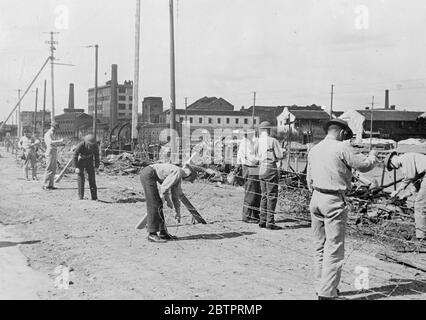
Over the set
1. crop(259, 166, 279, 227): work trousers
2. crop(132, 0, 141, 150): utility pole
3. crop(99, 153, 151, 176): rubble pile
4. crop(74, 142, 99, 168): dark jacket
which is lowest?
→ crop(99, 153, 151, 176): rubble pile

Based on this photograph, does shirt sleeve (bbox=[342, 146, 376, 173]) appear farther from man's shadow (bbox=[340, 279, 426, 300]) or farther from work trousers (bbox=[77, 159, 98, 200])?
work trousers (bbox=[77, 159, 98, 200])

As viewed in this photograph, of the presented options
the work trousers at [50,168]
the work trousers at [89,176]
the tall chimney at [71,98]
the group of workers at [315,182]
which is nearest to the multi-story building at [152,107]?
the tall chimney at [71,98]

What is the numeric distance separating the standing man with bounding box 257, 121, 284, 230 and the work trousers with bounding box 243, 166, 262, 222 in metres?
0.40

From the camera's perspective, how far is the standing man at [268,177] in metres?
9.74

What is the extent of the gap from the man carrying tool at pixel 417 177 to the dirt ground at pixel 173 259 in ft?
2.94

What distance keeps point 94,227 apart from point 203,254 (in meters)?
2.90

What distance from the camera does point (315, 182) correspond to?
18.9ft

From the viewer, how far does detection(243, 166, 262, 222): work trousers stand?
10305 millimetres

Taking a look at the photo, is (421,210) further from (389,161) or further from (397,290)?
(397,290)

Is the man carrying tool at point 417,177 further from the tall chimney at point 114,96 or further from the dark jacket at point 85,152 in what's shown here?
the tall chimney at point 114,96

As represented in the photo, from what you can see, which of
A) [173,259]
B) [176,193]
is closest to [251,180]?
[176,193]

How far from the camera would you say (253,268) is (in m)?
6.93

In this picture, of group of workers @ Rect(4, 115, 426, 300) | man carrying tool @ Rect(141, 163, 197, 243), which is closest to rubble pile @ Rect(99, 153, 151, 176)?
group of workers @ Rect(4, 115, 426, 300)
